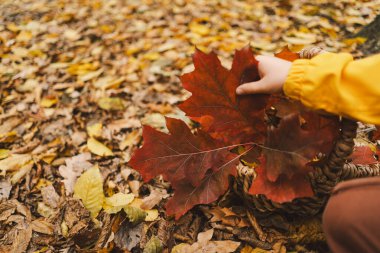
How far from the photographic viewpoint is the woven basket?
0.83 metres

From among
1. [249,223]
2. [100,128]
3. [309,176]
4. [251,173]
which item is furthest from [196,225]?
[100,128]

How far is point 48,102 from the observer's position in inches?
68.0

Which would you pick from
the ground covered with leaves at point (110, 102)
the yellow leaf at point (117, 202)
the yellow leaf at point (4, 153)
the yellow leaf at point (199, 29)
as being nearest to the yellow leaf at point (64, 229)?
the ground covered with leaves at point (110, 102)

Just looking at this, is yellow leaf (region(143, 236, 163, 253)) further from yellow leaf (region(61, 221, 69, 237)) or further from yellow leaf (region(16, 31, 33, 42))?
yellow leaf (region(16, 31, 33, 42))

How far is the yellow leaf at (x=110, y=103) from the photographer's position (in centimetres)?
169

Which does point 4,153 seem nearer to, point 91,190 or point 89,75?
point 91,190

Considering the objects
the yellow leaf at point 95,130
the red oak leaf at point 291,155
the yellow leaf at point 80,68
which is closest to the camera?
the red oak leaf at point 291,155

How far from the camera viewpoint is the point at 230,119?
39.4 inches

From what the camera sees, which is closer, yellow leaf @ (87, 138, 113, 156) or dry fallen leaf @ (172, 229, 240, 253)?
dry fallen leaf @ (172, 229, 240, 253)

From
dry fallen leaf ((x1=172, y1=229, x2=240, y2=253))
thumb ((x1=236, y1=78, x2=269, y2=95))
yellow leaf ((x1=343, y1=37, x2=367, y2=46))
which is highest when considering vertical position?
thumb ((x1=236, y1=78, x2=269, y2=95))

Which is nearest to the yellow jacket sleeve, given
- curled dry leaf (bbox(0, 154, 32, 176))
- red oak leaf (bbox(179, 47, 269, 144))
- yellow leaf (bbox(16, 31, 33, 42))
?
red oak leaf (bbox(179, 47, 269, 144))

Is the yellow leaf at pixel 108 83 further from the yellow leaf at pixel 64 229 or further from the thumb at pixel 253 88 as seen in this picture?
the thumb at pixel 253 88

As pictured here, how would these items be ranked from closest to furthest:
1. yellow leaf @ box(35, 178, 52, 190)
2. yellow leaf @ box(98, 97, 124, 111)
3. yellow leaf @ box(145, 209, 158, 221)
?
yellow leaf @ box(145, 209, 158, 221) < yellow leaf @ box(35, 178, 52, 190) < yellow leaf @ box(98, 97, 124, 111)

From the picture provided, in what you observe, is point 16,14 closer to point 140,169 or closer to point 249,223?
point 140,169
